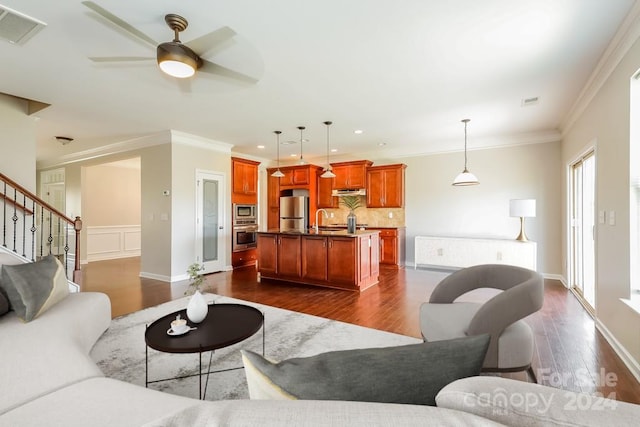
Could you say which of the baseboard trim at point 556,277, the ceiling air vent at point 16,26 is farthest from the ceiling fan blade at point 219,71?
the baseboard trim at point 556,277

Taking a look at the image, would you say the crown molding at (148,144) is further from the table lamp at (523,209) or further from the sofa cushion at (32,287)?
the table lamp at (523,209)

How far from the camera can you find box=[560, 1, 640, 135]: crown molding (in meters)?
2.25

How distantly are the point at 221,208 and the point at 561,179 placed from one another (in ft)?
22.0

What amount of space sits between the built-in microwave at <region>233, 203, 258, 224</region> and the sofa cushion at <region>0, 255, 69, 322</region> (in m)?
4.12

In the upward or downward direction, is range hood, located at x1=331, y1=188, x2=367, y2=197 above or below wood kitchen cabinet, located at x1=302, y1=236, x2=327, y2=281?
above

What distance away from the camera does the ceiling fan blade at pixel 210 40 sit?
233 centimetres

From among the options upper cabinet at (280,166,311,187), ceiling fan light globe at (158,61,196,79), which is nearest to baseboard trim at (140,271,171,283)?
upper cabinet at (280,166,311,187)

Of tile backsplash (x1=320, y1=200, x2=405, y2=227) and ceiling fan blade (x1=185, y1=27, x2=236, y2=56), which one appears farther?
tile backsplash (x1=320, y1=200, x2=405, y2=227)

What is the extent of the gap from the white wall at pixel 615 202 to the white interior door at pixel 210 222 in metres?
5.97

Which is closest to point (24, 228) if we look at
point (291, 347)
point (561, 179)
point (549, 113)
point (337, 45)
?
point (291, 347)

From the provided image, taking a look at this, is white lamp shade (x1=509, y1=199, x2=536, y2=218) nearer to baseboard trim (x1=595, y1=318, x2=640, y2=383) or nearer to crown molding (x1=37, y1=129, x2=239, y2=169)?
baseboard trim (x1=595, y1=318, x2=640, y2=383)

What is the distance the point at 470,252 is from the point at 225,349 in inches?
196

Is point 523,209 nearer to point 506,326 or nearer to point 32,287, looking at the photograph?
point 506,326

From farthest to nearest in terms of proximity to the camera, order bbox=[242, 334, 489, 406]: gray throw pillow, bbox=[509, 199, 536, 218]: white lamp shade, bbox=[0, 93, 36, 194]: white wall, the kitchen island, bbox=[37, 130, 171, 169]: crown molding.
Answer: bbox=[37, 130, 171, 169]: crown molding
bbox=[509, 199, 536, 218]: white lamp shade
the kitchen island
bbox=[0, 93, 36, 194]: white wall
bbox=[242, 334, 489, 406]: gray throw pillow
